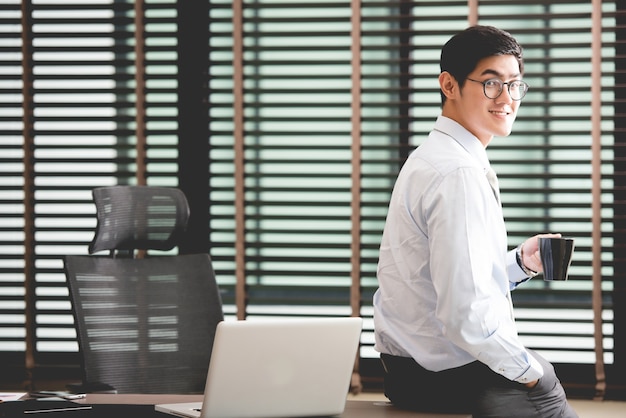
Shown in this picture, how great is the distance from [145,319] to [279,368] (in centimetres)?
124

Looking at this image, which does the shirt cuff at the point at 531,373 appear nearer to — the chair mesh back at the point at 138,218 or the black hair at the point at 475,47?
the black hair at the point at 475,47

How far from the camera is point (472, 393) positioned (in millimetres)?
2012

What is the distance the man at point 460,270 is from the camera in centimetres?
198

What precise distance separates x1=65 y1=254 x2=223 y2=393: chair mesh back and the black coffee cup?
132cm

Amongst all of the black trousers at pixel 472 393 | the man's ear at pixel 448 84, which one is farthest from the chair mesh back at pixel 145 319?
the man's ear at pixel 448 84

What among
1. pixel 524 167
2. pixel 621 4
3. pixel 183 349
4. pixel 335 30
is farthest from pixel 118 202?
pixel 621 4

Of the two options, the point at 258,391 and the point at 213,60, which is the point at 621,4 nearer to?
the point at 213,60

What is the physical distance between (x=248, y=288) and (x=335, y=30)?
47.2 inches

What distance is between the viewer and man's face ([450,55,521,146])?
2182 millimetres

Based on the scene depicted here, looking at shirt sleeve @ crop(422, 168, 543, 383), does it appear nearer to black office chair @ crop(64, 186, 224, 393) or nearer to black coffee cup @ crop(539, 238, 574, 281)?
black coffee cup @ crop(539, 238, 574, 281)

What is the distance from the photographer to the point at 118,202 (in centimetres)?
288

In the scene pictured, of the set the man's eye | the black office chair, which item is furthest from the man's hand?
the black office chair

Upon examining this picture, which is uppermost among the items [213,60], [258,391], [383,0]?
[383,0]

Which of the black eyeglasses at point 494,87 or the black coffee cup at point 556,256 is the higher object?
the black eyeglasses at point 494,87
